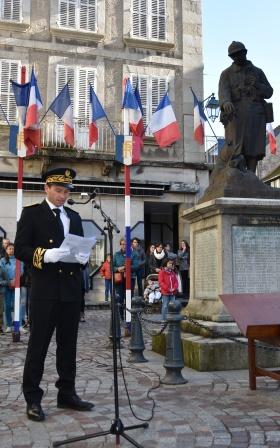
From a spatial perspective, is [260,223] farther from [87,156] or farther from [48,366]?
[87,156]

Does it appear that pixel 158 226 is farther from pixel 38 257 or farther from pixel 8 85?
pixel 38 257

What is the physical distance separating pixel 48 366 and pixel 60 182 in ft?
10.6

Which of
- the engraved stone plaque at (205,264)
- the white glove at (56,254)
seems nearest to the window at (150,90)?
the engraved stone plaque at (205,264)

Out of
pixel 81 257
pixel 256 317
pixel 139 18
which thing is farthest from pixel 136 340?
pixel 139 18

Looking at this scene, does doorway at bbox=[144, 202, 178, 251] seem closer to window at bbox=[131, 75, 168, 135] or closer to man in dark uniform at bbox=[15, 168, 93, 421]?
window at bbox=[131, 75, 168, 135]

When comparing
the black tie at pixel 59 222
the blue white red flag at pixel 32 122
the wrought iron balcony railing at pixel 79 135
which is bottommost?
the black tie at pixel 59 222

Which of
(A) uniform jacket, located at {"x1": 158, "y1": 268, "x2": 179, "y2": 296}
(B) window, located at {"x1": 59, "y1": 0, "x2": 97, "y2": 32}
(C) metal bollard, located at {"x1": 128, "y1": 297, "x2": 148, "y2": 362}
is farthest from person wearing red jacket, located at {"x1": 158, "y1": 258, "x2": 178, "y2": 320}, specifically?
(B) window, located at {"x1": 59, "y1": 0, "x2": 97, "y2": 32}

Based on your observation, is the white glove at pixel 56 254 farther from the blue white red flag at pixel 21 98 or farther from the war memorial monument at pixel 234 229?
the blue white red flag at pixel 21 98

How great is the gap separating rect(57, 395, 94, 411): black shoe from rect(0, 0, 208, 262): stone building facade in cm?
1448

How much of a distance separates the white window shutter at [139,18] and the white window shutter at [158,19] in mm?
299

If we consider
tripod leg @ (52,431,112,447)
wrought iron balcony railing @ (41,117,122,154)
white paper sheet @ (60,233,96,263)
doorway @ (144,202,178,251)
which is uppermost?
wrought iron balcony railing @ (41,117,122,154)

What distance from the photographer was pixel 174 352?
575 cm

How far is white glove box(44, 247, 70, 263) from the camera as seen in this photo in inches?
167

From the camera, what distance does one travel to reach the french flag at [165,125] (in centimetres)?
1204
